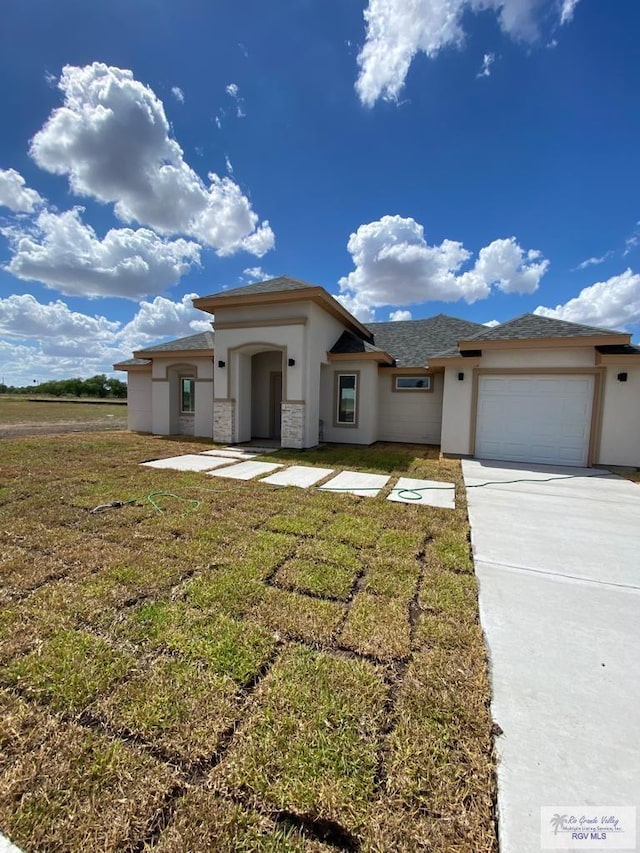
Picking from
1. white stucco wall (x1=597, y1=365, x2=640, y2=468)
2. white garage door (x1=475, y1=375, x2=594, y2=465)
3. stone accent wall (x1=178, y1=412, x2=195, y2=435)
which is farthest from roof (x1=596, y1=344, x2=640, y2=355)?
stone accent wall (x1=178, y1=412, x2=195, y2=435)

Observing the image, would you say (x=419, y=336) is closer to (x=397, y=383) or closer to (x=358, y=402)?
(x=397, y=383)

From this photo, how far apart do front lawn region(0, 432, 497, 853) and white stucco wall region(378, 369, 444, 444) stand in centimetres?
851

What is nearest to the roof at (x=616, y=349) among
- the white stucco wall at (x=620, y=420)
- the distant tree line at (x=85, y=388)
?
the white stucco wall at (x=620, y=420)

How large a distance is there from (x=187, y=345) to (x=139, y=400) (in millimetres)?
3931

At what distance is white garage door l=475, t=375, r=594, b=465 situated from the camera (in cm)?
907

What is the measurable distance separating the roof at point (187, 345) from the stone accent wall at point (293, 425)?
14.4 feet

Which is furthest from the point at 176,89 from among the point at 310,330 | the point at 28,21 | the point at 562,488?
the point at 562,488

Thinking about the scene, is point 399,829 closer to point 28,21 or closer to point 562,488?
point 562,488

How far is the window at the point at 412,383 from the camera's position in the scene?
481 inches

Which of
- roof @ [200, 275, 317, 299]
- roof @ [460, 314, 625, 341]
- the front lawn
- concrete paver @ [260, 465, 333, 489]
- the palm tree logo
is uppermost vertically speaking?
roof @ [200, 275, 317, 299]

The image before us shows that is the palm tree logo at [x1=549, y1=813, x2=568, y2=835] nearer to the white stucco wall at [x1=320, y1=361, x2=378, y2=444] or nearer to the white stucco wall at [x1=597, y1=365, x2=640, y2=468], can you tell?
the white stucco wall at [x1=597, y1=365, x2=640, y2=468]

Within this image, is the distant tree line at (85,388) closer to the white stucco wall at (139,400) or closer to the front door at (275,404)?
the white stucco wall at (139,400)

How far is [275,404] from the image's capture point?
13.0 metres

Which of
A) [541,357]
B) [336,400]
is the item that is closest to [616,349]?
[541,357]
